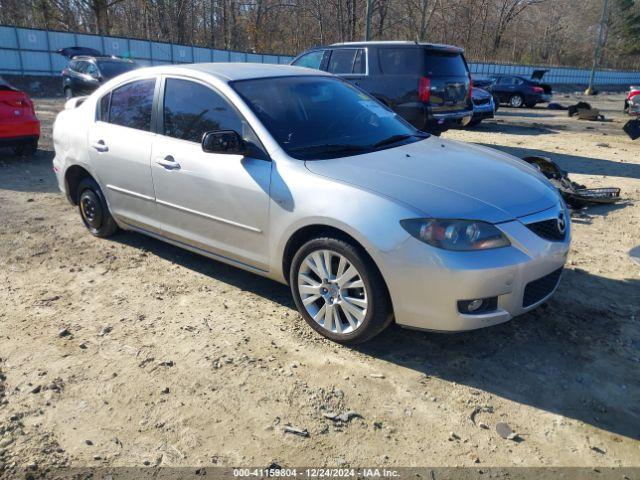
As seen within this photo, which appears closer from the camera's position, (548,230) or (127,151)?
(548,230)

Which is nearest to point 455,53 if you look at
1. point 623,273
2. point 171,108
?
point 623,273

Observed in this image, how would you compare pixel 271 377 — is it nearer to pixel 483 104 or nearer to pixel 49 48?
pixel 483 104

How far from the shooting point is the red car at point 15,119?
8.58 m

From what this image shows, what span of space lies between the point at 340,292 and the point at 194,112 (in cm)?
195

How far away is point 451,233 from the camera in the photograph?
307 centimetres

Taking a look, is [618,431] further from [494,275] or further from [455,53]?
[455,53]

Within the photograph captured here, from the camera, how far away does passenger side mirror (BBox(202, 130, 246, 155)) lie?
12.2 ft

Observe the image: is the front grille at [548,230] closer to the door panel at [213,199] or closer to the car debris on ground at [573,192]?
the door panel at [213,199]

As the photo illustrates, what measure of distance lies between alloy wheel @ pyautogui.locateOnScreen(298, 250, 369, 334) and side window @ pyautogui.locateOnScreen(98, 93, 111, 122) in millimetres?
2731

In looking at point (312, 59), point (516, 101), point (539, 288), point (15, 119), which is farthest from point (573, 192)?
point (516, 101)

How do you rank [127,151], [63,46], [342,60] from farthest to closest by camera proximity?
[63,46], [342,60], [127,151]

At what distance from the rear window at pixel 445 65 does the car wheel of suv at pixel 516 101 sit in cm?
1339

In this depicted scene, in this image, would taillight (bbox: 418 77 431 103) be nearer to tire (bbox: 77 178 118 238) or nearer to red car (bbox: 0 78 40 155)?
tire (bbox: 77 178 118 238)

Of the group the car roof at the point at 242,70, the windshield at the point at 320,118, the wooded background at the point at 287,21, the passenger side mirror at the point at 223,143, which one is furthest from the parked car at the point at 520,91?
the passenger side mirror at the point at 223,143
